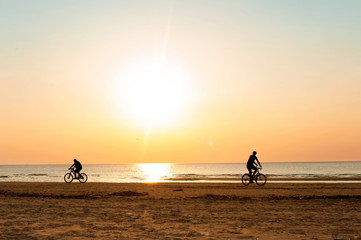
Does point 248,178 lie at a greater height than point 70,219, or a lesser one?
greater

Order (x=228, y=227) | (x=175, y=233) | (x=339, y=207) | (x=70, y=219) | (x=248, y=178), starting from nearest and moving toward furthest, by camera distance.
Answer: (x=175, y=233), (x=228, y=227), (x=70, y=219), (x=339, y=207), (x=248, y=178)

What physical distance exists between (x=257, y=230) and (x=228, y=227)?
873 mm

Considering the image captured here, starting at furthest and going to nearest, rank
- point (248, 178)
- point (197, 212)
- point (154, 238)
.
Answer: point (248, 178) < point (197, 212) < point (154, 238)

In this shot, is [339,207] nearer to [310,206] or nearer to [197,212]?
[310,206]

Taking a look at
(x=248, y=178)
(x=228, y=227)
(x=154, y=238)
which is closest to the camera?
(x=154, y=238)

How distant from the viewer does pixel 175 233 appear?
9719 mm

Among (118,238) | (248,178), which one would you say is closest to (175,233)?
(118,238)

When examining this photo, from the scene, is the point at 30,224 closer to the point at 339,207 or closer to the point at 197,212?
the point at 197,212

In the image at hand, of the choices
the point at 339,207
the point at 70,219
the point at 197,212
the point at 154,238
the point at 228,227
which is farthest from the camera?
the point at 339,207

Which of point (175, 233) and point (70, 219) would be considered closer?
point (175, 233)

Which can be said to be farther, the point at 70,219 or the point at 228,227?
the point at 70,219

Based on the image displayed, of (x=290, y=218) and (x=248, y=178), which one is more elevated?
(x=248, y=178)

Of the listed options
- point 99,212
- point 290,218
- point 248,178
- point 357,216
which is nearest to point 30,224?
point 99,212

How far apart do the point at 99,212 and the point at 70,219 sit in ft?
6.23
